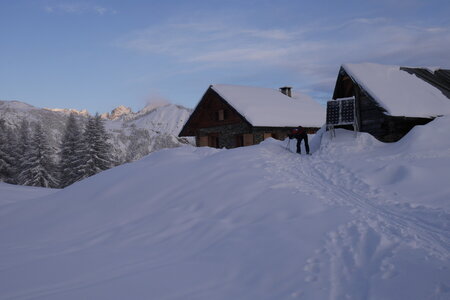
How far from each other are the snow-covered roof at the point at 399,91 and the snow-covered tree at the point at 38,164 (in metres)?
25.1

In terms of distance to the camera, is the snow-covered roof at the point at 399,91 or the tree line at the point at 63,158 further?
the tree line at the point at 63,158

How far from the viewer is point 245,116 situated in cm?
2336

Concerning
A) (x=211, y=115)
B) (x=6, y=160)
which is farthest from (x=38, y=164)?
(x=211, y=115)

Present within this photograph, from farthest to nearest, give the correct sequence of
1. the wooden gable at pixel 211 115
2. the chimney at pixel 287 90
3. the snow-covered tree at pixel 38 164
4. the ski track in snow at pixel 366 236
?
the chimney at pixel 287 90, the snow-covered tree at pixel 38 164, the wooden gable at pixel 211 115, the ski track in snow at pixel 366 236

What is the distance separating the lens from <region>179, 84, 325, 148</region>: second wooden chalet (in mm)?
24109

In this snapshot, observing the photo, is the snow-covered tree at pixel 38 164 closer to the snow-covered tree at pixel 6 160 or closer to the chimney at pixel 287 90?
the snow-covered tree at pixel 6 160

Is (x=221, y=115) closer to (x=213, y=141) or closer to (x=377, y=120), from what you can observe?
(x=213, y=141)

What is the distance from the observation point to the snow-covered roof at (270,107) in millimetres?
24062

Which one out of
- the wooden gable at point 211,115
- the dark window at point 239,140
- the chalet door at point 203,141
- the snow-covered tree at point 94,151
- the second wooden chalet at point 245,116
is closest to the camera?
the second wooden chalet at point 245,116

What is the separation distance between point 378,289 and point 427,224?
273 cm

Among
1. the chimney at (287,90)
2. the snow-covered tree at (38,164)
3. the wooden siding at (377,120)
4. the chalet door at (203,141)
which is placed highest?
the chimney at (287,90)

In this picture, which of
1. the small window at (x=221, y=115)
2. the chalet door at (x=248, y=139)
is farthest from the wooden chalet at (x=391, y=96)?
the small window at (x=221, y=115)

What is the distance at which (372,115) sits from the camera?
53.1 ft

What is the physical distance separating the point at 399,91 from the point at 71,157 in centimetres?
2521
